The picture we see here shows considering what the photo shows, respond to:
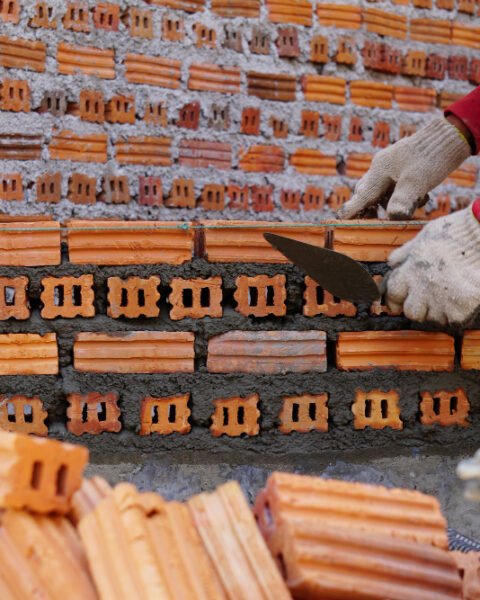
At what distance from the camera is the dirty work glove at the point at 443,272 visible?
7.65 ft

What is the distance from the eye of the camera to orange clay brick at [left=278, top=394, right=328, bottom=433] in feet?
8.57

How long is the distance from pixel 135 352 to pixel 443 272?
101 centimetres

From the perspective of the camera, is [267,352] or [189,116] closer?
[267,352]

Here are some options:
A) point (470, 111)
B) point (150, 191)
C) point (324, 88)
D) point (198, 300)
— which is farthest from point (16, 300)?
point (324, 88)

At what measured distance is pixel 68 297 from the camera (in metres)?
2.53

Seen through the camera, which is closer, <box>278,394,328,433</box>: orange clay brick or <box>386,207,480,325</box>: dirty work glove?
<box>386,207,480,325</box>: dirty work glove

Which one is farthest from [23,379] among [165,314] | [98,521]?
[98,521]

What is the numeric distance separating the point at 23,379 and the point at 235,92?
2.53m

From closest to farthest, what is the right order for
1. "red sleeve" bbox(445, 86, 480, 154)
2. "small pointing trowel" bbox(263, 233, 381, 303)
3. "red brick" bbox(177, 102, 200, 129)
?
1. "small pointing trowel" bbox(263, 233, 381, 303)
2. "red sleeve" bbox(445, 86, 480, 154)
3. "red brick" bbox(177, 102, 200, 129)

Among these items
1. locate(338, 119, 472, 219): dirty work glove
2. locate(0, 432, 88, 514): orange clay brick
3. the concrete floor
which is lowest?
the concrete floor

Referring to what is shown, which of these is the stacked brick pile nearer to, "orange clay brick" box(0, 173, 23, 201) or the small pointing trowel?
"orange clay brick" box(0, 173, 23, 201)

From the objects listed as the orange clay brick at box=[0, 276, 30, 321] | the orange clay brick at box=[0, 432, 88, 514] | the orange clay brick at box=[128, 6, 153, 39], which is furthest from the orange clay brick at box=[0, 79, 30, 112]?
the orange clay brick at box=[0, 432, 88, 514]

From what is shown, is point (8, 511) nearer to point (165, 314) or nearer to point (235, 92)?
point (165, 314)

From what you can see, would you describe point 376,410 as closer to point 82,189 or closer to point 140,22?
point 82,189
